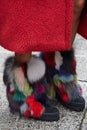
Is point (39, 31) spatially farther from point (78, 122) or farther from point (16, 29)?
point (78, 122)

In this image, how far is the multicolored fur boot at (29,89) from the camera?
6.06 feet

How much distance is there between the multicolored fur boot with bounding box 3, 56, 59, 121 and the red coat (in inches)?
Result: 11.3

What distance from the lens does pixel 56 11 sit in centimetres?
150

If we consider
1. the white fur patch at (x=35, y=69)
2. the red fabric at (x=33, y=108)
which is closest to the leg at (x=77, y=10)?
the white fur patch at (x=35, y=69)

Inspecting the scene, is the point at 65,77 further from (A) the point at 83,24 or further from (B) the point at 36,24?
(B) the point at 36,24

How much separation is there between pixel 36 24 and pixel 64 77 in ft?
1.76

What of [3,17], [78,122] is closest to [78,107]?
[78,122]

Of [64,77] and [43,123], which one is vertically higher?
[64,77]

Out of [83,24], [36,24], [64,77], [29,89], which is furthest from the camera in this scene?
[64,77]

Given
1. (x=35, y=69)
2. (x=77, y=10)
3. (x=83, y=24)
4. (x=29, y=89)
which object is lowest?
(x=29, y=89)

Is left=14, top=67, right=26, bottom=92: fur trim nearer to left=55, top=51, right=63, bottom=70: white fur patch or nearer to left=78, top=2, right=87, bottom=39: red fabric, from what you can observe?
left=55, top=51, right=63, bottom=70: white fur patch

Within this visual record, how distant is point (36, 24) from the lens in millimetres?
1518

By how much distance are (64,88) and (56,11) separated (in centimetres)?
61

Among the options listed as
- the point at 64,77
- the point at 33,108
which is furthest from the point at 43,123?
the point at 64,77
